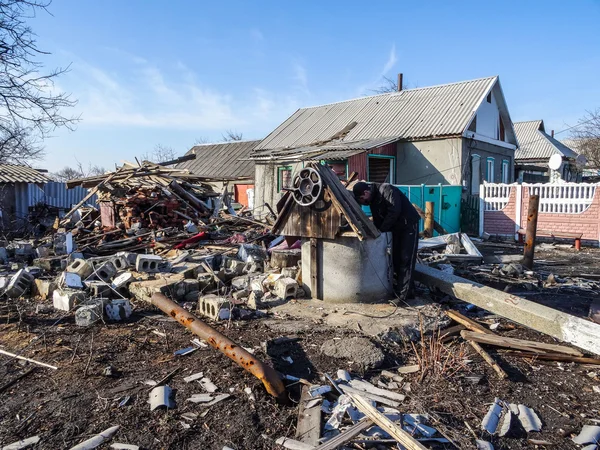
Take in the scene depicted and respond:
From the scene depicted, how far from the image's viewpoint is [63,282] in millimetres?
7441

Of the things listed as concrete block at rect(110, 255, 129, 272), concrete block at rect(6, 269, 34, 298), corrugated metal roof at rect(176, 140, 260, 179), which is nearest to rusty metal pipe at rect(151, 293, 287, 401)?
concrete block at rect(110, 255, 129, 272)

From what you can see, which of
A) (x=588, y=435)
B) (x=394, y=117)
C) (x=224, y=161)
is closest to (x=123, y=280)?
(x=588, y=435)

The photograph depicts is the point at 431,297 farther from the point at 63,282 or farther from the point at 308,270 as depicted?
the point at 63,282

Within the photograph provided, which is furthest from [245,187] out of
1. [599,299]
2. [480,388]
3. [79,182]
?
[480,388]

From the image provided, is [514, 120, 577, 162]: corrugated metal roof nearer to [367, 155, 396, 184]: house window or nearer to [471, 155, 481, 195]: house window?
[471, 155, 481, 195]: house window

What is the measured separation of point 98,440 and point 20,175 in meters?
21.6

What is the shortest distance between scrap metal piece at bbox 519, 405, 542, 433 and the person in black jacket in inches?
116

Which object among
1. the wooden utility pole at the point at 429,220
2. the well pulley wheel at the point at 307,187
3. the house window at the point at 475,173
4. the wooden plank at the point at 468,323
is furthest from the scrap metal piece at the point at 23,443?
the house window at the point at 475,173

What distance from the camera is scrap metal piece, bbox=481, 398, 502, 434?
3495 mm

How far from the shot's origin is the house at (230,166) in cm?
2761

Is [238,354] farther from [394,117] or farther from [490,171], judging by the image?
[490,171]

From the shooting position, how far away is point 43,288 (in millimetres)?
7750

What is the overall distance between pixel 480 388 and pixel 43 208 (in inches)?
837

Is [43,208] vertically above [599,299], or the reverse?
[43,208]
